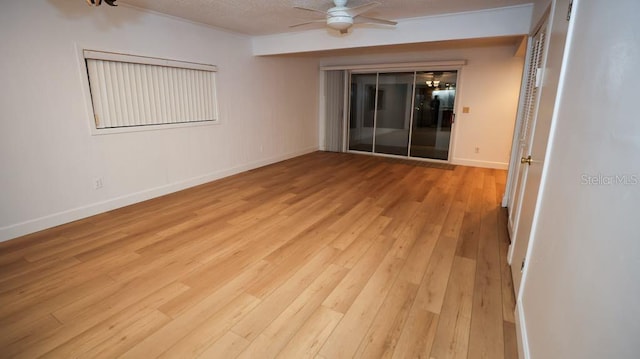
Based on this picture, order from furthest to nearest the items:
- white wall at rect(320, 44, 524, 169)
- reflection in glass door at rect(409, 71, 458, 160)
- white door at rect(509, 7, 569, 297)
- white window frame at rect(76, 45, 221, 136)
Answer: reflection in glass door at rect(409, 71, 458, 160) → white wall at rect(320, 44, 524, 169) → white window frame at rect(76, 45, 221, 136) → white door at rect(509, 7, 569, 297)

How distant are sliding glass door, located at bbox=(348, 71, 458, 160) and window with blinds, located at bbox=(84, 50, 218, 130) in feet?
12.9

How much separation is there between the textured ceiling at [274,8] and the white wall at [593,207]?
229 cm

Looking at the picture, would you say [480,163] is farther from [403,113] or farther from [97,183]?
[97,183]

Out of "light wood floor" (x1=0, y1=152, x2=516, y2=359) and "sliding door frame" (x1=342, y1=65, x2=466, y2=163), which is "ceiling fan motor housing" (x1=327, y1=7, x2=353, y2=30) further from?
"sliding door frame" (x1=342, y1=65, x2=466, y2=163)

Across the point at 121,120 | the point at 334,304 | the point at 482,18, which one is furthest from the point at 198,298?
the point at 482,18

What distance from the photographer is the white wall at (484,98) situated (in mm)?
5703

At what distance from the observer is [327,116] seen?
7781mm

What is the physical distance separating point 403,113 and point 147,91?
525 cm

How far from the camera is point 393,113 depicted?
282 inches

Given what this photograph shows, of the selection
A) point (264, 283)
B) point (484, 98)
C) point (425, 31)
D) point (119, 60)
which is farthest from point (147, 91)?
point (484, 98)

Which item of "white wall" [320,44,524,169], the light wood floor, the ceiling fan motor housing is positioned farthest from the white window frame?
"white wall" [320,44,524,169]

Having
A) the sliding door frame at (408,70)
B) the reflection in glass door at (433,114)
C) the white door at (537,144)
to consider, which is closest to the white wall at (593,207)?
the white door at (537,144)

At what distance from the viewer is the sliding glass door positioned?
651 cm

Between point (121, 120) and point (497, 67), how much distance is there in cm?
644
